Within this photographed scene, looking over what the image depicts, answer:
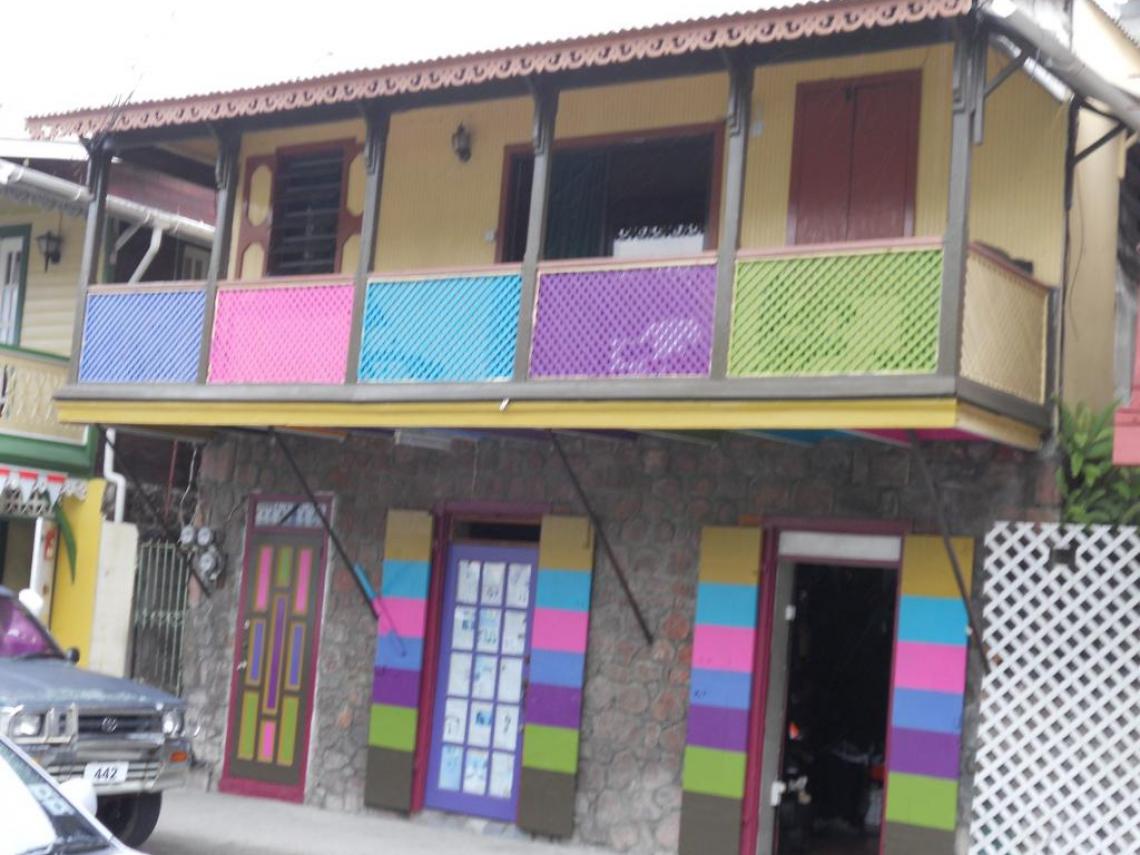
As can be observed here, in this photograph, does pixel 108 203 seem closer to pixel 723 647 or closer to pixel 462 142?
pixel 462 142

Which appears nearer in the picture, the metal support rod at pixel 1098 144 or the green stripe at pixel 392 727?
the metal support rod at pixel 1098 144

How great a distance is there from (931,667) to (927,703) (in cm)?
24

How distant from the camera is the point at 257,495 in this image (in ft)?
47.2

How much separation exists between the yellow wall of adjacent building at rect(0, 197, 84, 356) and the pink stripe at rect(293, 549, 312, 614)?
468 cm

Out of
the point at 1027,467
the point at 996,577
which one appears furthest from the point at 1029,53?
the point at 996,577

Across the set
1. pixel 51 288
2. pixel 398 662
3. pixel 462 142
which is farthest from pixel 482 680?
pixel 51 288

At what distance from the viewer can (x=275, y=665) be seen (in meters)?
14.0

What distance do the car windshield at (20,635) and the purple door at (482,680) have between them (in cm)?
320

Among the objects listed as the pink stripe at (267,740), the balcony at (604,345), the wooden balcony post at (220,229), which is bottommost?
the pink stripe at (267,740)

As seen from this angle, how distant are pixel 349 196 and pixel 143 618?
522 centimetres

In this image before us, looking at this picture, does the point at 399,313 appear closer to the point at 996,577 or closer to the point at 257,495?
the point at 257,495

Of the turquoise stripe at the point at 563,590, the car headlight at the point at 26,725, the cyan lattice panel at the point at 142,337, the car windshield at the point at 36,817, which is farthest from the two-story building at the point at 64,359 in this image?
the car windshield at the point at 36,817

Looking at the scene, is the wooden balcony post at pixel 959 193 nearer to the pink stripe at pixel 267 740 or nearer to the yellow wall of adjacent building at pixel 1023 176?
the yellow wall of adjacent building at pixel 1023 176

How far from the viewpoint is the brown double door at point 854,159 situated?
1109 cm
